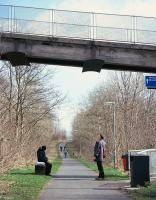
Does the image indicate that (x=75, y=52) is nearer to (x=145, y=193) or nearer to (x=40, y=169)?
(x=40, y=169)

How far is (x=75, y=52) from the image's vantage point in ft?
80.9

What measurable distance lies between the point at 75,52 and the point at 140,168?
26.6ft

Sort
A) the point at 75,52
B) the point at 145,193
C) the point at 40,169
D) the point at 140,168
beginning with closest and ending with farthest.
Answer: the point at 145,193, the point at 140,168, the point at 75,52, the point at 40,169

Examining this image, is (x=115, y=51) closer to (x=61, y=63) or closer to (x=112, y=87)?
(x=61, y=63)

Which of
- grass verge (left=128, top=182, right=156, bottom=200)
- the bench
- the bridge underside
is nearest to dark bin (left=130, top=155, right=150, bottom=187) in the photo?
grass verge (left=128, top=182, right=156, bottom=200)

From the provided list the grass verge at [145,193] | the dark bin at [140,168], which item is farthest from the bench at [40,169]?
the grass verge at [145,193]

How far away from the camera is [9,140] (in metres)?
24.7

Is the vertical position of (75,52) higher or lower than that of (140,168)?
higher

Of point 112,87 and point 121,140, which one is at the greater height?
point 112,87

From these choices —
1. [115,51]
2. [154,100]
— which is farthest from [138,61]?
[154,100]

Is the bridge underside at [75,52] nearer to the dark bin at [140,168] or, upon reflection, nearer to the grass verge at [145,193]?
the dark bin at [140,168]

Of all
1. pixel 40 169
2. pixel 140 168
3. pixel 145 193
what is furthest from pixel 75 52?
pixel 145 193

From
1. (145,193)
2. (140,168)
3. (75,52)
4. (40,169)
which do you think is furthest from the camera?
(40,169)

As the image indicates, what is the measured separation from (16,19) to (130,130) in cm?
2642
